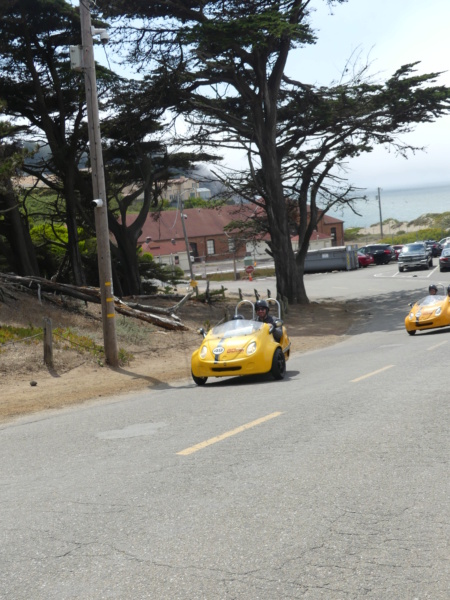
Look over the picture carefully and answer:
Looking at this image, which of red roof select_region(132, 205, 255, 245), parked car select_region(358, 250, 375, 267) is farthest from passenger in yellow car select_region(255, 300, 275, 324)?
red roof select_region(132, 205, 255, 245)

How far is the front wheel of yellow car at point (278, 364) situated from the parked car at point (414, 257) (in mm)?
47049

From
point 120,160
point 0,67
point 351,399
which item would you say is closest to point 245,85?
point 120,160

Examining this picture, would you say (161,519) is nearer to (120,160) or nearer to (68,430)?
(68,430)

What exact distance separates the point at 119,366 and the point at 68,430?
8.43 meters

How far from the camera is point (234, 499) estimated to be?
20.6 feet

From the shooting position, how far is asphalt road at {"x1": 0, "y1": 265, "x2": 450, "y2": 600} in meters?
4.77

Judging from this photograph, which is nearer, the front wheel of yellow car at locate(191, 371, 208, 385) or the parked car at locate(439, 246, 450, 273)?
the front wheel of yellow car at locate(191, 371, 208, 385)

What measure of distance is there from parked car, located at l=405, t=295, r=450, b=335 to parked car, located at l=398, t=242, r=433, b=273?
3776 centimetres

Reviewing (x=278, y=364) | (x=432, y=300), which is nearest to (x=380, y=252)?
(x=432, y=300)

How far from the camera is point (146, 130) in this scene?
34.6 meters

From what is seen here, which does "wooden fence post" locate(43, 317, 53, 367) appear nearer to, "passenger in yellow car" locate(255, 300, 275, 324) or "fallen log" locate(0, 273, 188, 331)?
"passenger in yellow car" locate(255, 300, 275, 324)

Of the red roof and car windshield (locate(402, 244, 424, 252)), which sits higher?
the red roof

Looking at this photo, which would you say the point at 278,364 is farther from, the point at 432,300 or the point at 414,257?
the point at 414,257

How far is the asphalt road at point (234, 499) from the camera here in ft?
15.7
